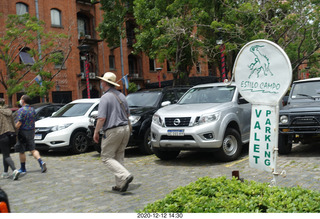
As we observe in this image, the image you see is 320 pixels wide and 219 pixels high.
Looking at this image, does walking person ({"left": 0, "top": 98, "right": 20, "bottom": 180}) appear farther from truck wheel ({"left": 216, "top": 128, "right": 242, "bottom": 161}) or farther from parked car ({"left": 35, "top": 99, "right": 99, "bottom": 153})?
truck wheel ({"left": 216, "top": 128, "right": 242, "bottom": 161})

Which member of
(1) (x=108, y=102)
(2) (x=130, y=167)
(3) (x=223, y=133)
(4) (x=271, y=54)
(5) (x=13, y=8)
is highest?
(5) (x=13, y=8)

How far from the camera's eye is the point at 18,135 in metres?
8.17

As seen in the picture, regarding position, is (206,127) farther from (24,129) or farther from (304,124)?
(24,129)

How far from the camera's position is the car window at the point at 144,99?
1070 centimetres

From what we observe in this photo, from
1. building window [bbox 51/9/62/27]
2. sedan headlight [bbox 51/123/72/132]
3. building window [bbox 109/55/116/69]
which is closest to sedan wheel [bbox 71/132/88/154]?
sedan headlight [bbox 51/123/72/132]

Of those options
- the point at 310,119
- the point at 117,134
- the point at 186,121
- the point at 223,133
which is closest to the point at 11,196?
the point at 117,134

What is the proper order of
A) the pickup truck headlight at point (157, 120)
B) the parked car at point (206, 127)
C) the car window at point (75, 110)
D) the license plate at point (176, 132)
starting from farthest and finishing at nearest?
1. the car window at point (75, 110)
2. the pickup truck headlight at point (157, 120)
3. the license plate at point (176, 132)
4. the parked car at point (206, 127)

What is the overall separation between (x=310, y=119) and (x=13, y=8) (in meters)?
25.7

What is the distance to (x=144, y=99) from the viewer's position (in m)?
11.0

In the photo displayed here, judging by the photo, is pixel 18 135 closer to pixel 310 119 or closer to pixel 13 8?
pixel 310 119

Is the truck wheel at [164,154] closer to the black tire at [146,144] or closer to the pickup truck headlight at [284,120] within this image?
the black tire at [146,144]

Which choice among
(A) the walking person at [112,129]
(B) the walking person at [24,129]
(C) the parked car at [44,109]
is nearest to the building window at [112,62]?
(C) the parked car at [44,109]

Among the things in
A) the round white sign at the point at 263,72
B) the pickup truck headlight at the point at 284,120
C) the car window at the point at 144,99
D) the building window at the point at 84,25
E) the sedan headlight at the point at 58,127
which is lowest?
the sedan headlight at the point at 58,127

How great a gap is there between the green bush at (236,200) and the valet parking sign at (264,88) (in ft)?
2.66
